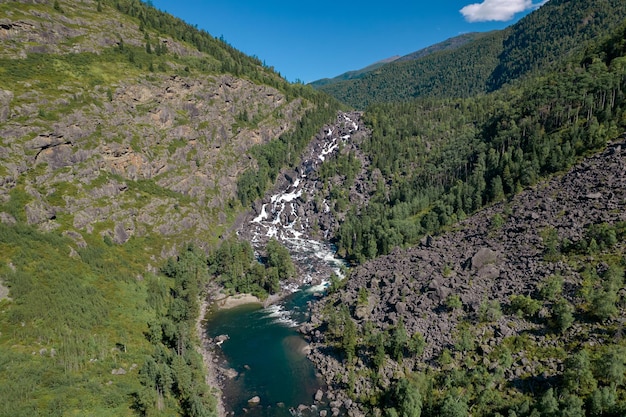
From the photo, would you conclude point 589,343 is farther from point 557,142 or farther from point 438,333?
point 557,142

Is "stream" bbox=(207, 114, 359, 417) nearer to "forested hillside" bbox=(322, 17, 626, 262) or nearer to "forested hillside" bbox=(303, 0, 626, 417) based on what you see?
"forested hillside" bbox=(303, 0, 626, 417)

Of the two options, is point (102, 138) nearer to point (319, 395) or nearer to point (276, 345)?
point (276, 345)

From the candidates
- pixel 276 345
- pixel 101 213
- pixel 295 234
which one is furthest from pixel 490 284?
pixel 101 213

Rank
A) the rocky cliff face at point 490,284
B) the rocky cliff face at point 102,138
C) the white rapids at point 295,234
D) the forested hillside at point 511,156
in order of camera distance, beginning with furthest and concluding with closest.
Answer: the white rapids at point 295,234
the forested hillside at point 511,156
the rocky cliff face at point 102,138
the rocky cliff face at point 490,284

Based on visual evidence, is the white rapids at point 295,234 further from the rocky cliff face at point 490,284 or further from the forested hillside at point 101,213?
the rocky cliff face at point 490,284

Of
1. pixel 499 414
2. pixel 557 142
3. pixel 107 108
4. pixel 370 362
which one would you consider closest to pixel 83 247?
pixel 107 108

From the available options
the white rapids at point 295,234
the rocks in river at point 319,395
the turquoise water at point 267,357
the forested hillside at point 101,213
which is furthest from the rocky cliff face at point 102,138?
the rocks in river at point 319,395

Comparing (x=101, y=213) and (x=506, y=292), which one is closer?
(x=506, y=292)
